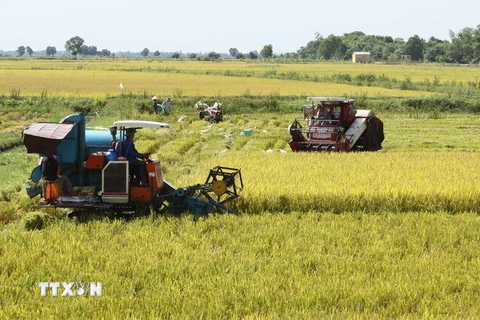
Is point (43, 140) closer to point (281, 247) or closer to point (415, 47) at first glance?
point (281, 247)

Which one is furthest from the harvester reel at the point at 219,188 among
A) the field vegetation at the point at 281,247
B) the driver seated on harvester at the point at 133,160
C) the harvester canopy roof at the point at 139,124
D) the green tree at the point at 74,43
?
the green tree at the point at 74,43

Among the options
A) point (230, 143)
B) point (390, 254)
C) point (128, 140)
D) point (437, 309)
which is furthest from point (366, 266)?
point (230, 143)

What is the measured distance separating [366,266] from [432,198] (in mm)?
3877

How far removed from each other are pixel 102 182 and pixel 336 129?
10.4m

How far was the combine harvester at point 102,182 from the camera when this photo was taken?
34.6ft

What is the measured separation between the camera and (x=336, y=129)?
1942cm

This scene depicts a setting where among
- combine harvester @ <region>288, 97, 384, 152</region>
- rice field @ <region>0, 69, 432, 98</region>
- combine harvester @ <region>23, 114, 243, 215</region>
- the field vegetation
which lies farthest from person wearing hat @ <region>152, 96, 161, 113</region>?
combine harvester @ <region>23, 114, 243, 215</region>

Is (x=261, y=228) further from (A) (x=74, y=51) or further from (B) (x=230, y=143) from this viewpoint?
(A) (x=74, y=51)

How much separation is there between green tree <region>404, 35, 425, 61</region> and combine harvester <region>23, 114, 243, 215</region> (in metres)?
148

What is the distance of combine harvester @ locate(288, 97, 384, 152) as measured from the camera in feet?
63.5

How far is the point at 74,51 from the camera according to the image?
178m

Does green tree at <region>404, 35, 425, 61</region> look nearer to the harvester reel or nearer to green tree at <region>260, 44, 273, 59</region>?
green tree at <region>260, 44, 273, 59</region>

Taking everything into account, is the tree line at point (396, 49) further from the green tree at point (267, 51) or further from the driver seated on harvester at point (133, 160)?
the driver seated on harvester at point (133, 160)

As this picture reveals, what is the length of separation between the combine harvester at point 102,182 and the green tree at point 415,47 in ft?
484
